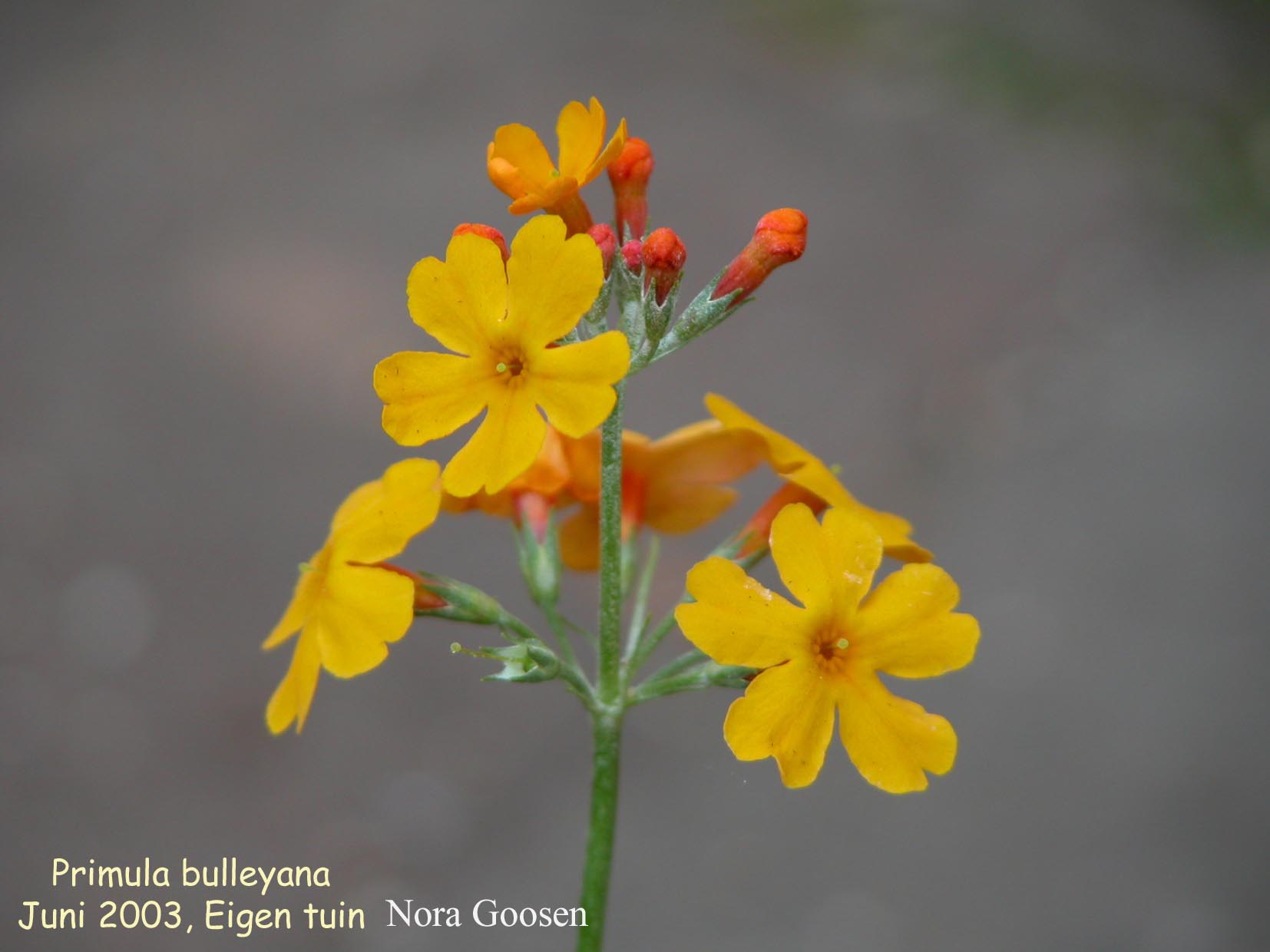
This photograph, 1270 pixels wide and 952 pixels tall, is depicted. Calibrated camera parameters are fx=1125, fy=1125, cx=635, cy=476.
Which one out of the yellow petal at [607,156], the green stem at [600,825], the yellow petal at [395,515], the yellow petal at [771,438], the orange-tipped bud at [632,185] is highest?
the orange-tipped bud at [632,185]

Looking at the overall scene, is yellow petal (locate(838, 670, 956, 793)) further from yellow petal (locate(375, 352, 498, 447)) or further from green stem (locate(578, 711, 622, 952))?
yellow petal (locate(375, 352, 498, 447))

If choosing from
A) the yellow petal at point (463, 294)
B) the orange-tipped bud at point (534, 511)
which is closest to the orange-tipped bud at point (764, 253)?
the yellow petal at point (463, 294)

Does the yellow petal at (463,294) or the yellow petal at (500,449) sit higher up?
the yellow petal at (463,294)

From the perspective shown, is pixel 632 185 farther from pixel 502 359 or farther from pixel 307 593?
pixel 307 593

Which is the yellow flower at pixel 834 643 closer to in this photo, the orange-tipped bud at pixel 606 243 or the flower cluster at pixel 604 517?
the flower cluster at pixel 604 517

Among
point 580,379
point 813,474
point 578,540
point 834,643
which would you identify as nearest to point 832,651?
point 834,643

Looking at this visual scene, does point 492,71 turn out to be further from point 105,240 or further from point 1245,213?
point 1245,213
